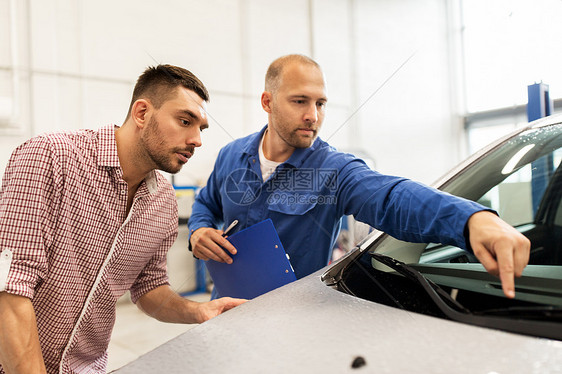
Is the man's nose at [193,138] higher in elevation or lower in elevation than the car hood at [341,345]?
higher

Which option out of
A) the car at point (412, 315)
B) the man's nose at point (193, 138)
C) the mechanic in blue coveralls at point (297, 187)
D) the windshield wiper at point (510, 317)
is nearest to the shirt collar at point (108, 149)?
the man's nose at point (193, 138)

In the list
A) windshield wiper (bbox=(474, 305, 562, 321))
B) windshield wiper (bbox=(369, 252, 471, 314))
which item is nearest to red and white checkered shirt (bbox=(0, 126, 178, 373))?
windshield wiper (bbox=(369, 252, 471, 314))

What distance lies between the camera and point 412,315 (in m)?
0.54

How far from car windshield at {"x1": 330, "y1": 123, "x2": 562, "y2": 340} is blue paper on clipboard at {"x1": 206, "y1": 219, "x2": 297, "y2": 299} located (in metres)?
0.17

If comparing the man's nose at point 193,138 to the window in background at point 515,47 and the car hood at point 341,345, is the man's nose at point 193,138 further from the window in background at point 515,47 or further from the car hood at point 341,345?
the window in background at point 515,47

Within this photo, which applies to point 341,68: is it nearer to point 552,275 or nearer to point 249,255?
point 249,255

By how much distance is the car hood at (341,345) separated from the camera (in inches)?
16.8

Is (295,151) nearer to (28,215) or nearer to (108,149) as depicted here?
(108,149)

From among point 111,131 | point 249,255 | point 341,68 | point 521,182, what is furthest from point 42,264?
point 341,68

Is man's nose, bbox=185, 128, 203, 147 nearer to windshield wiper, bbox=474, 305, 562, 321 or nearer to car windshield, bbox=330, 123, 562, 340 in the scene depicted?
car windshield, bbox=330, 123, 562, 340

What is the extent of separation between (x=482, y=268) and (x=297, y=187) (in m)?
0.57

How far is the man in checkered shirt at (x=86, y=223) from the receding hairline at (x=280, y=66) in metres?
0.36

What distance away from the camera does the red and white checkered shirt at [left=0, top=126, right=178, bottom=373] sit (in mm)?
663

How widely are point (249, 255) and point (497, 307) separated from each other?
53cm
